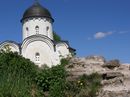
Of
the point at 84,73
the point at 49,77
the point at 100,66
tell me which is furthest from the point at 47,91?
the point at 100,66

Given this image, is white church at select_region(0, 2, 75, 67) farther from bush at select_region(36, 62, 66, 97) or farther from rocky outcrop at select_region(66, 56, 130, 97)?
bush at select_region(36, 62, 66, 97)

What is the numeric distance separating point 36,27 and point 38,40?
1.59 m

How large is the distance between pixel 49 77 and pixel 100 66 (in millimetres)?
1627

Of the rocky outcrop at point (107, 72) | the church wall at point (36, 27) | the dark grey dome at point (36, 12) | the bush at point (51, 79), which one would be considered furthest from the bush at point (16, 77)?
the dark grey dome at point (36, 12)

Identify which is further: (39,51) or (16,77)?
(39,51)

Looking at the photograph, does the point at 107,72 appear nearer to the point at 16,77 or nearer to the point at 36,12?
the point at 16,77

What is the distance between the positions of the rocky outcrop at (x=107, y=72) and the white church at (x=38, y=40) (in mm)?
28120

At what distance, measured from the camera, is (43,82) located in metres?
9.85

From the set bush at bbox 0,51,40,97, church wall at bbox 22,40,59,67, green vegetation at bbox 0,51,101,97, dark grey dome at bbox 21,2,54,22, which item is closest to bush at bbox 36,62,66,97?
green vegetation at bbox 0,51,101,97

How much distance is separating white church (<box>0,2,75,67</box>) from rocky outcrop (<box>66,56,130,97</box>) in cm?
2812

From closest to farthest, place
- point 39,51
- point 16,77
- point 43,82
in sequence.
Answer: point 16,77 < point 43,82 < point 39,51

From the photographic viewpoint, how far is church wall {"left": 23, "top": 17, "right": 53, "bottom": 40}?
40.0 meters

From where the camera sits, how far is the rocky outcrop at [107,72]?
926 cm

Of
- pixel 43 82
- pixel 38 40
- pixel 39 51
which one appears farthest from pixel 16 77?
pixel 39 51
